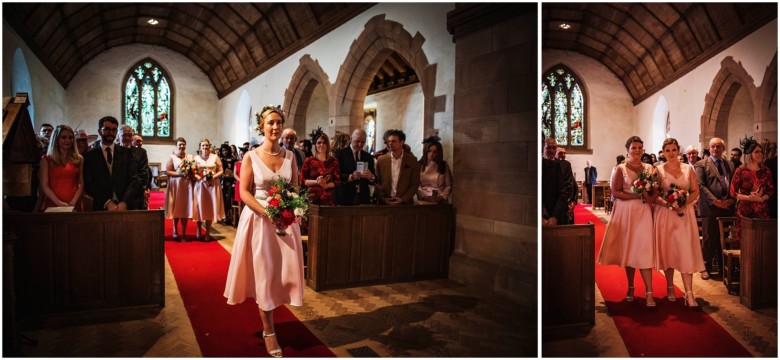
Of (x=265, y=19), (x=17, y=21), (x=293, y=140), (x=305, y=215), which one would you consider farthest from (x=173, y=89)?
(x=305, y=215)

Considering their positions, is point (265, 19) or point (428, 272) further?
point (265, 19)

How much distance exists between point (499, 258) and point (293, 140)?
8.32 feet

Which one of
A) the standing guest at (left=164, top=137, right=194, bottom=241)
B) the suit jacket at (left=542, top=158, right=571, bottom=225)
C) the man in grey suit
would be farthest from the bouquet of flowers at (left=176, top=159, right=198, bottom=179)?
the man in grey suit

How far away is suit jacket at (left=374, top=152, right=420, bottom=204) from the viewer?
5.45 meters

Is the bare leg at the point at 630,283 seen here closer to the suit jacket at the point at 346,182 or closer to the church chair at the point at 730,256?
the church chair at the point at 730,256

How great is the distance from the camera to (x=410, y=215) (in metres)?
5.26

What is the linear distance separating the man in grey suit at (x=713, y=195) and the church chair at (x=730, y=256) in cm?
22

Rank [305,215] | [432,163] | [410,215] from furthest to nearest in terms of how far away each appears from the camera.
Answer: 1. [432,163]
2. [410,215]
3. [305,215]

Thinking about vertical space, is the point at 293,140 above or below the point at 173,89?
below

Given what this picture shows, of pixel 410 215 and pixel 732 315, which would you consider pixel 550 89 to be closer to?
pixel 410 215

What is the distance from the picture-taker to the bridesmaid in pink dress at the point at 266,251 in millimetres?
3223

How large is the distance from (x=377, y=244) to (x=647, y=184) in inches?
95.2

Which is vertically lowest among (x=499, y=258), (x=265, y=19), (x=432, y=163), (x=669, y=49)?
(x=499, y=258)

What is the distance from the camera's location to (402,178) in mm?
5465
